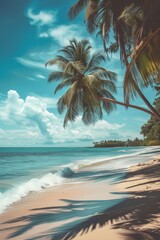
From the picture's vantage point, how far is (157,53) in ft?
16.9

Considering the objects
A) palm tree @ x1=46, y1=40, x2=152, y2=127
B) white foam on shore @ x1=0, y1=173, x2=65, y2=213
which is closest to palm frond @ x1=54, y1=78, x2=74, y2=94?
palm tree @ x1=46, y1=40, x2=152, y2=127

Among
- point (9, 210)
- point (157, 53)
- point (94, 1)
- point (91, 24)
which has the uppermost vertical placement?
point (94, 1)

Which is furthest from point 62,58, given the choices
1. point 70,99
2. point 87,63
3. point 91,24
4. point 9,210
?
point 9,210

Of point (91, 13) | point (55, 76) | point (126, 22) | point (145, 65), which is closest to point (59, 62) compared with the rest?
point (55, 76)

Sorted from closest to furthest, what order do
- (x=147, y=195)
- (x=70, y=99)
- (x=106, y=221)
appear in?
(x=106, y=221) → (x=147, y=195) → (x=70, y=99)

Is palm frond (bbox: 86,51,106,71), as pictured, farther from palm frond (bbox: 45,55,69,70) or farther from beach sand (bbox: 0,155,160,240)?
beach sand (bbox: 0,155,160,240)

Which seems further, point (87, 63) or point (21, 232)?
point (87, 63)

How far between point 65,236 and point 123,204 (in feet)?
6.46

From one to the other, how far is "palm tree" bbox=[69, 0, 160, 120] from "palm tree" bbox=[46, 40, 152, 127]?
197cm

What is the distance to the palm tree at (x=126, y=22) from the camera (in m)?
5.23

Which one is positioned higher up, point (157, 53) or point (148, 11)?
point (148, 11)

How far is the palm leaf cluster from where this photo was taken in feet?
46.7

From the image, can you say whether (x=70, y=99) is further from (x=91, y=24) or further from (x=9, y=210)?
(x=9, y=210)

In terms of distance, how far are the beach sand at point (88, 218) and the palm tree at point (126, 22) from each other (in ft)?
7.11
